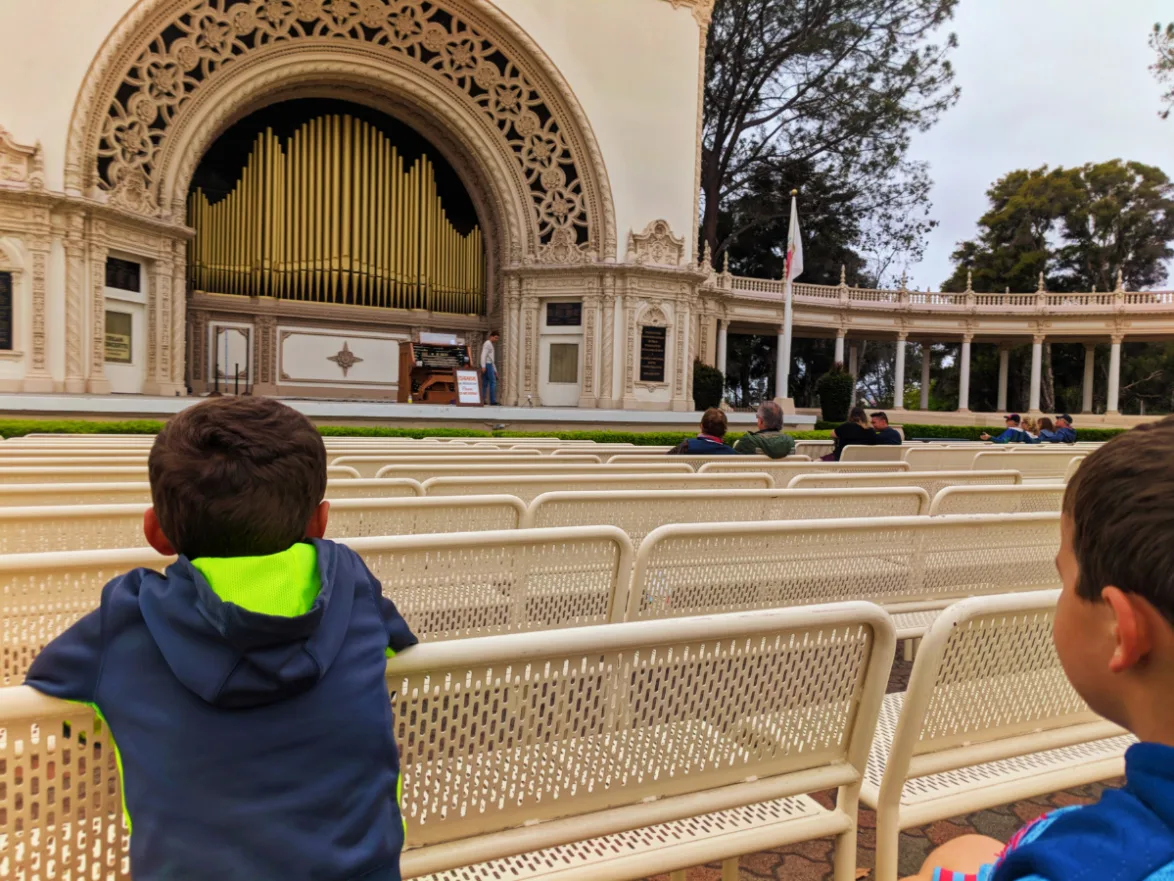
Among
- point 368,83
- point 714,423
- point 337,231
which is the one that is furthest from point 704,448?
point 337,231

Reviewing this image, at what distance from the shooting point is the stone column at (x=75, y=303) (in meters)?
13.8

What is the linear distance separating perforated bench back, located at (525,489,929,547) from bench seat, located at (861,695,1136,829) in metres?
1.35

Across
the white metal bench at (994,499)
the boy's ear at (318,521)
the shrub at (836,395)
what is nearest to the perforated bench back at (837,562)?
the white metal bench at (994,499)

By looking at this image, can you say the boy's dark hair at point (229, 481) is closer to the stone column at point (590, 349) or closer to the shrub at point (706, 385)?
the stone column at point (590, 349)

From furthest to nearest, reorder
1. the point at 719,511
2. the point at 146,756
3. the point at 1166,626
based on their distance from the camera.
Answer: the point at 719,511 < the point at 146,756 < the point at 1166,626

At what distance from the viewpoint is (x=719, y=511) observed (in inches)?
129

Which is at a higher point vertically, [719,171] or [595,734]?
[719,171]

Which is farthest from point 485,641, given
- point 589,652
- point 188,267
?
point 188,267

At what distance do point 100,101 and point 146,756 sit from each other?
16.7 metres

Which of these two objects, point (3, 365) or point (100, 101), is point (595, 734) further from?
point (100, 101)

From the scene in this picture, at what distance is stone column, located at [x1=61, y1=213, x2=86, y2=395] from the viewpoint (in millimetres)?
13758

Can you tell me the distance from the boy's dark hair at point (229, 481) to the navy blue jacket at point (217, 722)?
91mm

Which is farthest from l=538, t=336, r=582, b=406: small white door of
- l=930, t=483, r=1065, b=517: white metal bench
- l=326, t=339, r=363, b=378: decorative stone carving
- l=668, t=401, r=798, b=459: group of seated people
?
l=930, t=483, r=1065, b=517: white metal bench

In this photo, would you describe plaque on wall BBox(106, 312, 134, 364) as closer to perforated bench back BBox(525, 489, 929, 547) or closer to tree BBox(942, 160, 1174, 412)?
perforated bench back BBox(525, 489, 929, 547)
